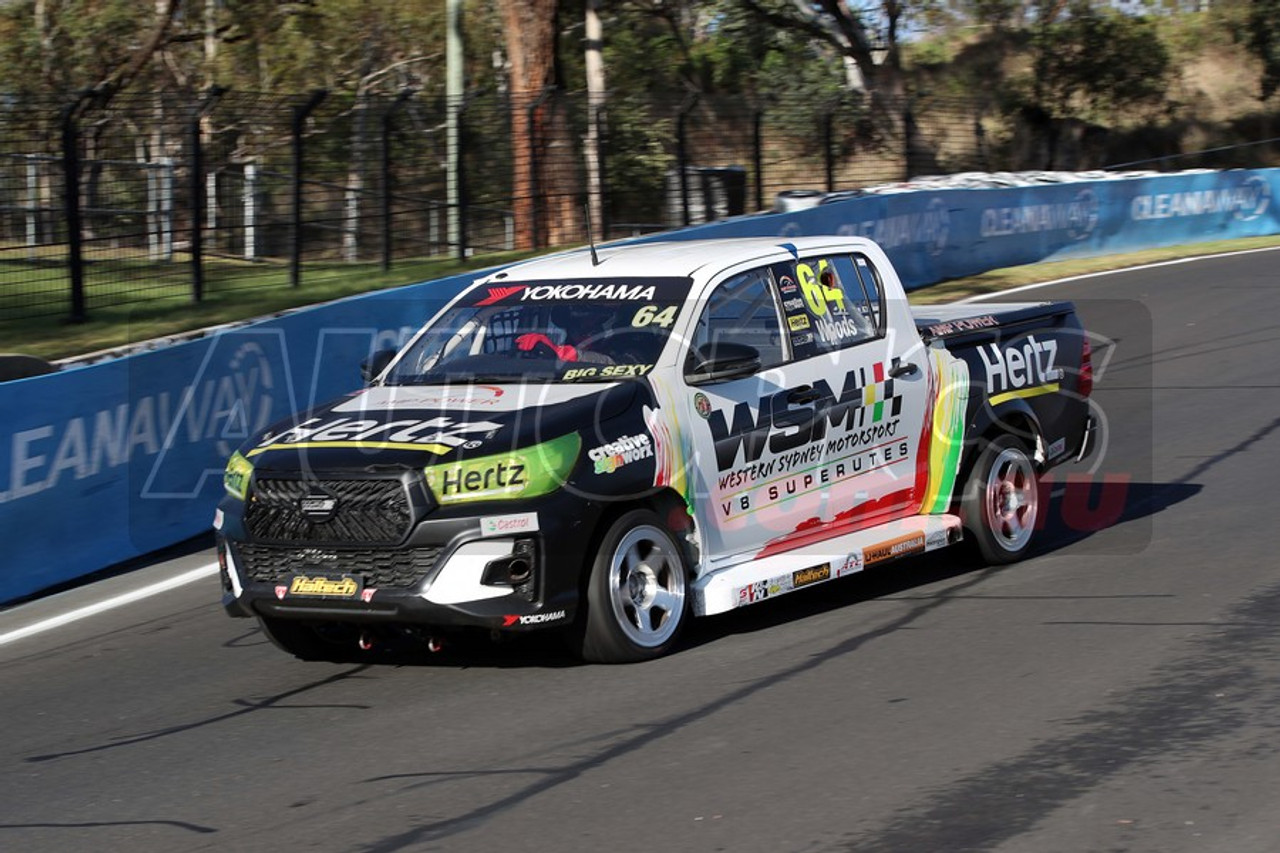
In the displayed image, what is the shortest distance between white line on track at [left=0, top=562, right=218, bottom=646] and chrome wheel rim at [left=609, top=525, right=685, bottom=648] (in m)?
3.66

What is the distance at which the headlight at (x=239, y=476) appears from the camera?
7.36m

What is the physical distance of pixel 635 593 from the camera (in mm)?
7355

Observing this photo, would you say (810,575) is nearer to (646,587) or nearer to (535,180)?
(646,587)

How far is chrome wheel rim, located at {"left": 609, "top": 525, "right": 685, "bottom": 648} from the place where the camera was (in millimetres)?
7215

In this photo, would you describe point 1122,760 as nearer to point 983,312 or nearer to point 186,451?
point 983,312

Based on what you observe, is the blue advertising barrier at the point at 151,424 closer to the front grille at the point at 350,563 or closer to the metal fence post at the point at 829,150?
the front grille at the point at 350,563

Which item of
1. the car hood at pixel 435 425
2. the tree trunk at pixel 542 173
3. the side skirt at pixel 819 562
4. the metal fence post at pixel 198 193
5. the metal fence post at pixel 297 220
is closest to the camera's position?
the car hood at pixel 435 425

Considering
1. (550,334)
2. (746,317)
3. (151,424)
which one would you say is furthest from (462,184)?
(746,317)

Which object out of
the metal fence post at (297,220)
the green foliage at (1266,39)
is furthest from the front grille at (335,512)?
the green foliage at (1266,39)

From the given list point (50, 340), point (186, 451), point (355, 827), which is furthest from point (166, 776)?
point (50, 340)

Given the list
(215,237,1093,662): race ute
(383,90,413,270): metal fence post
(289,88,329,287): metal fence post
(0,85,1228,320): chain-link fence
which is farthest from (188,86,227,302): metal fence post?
(215,237,1093,662): race ute

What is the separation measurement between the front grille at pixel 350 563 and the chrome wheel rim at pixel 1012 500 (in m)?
3.56

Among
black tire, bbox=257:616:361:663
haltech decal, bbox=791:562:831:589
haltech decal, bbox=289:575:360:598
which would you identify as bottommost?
black tire, bbox=257:616:361:663

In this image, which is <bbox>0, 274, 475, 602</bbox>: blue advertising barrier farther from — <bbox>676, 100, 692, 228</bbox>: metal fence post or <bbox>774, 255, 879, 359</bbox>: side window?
<bbox>676, 100, 692, 228</bbox>: metal fence post
